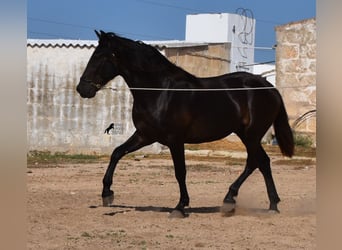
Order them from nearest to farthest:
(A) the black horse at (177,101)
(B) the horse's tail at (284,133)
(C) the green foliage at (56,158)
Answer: (A) the black horse at (177,101), (B) the horse's tail at (284,133), (C) the green foliage at (56,158)

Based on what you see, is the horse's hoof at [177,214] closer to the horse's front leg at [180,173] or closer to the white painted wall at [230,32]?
the horse's front leg at [180,173]

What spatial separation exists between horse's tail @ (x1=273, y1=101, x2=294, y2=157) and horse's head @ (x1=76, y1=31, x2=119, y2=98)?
1.84 metres

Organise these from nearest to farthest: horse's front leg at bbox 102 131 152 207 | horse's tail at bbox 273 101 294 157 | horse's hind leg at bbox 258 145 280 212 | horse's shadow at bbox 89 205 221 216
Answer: horse's front leg at bbox 102 131 152 207 → horse's shadow at bbox 89 205 221 216 → horse's hind leg at bbox 258 145 280 212 → horse's tail at bbox 273 101 294 157

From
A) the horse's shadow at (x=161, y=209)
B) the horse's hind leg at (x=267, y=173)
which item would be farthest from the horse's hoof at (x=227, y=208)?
the horse's hind leg at (x=267, y=173)

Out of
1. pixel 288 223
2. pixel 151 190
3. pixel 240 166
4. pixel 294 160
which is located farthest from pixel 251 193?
pixel 294 160

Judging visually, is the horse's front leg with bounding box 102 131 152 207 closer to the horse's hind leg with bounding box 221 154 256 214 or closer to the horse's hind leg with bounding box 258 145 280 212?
the horse's hind leg with bounding box 221 154 256 214

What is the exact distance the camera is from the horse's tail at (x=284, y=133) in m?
7.69

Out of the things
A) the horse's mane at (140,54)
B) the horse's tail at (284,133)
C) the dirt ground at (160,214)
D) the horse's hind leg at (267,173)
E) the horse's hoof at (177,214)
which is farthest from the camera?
the horse's tail at (284,133)

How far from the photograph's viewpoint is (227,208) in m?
7.18

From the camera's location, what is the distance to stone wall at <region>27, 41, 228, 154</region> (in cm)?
1753

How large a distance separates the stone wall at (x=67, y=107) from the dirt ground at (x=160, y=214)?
5.30 metres

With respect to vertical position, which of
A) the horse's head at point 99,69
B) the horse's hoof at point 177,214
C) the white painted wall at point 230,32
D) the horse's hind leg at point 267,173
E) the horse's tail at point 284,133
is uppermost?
the white painted wall at point 230,32

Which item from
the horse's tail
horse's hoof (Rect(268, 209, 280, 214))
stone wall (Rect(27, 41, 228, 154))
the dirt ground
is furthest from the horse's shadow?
stone wall (Rect(27, 41, 228, 154))
